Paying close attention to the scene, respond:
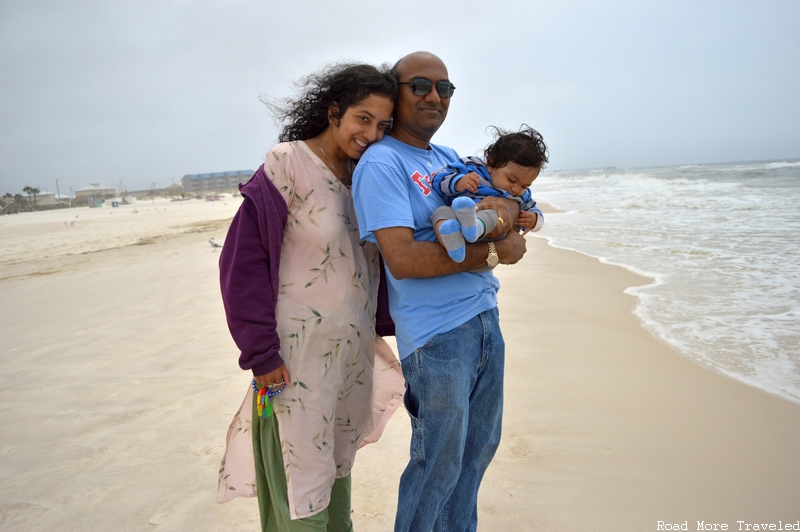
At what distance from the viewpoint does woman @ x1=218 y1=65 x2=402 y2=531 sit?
1.55 metres

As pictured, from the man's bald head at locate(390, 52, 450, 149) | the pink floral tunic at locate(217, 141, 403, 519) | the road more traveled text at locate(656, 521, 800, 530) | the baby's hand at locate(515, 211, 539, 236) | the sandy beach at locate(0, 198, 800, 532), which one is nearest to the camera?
the pink floral tunic at locate(217, 141, 403, 519)

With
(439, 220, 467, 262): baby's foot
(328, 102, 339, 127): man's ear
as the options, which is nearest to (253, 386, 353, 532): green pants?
(439, 220, 467, 262): baby's foot

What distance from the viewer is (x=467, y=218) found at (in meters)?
1.54

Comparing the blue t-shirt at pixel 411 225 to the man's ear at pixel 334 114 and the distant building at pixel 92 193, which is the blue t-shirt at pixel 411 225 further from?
the distant building at pixel 92 193

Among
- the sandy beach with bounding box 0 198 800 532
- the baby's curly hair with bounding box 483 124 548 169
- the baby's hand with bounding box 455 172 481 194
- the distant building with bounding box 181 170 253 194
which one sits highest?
the distant building with bounding box 181 170 253 194

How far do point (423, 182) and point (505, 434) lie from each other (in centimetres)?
175

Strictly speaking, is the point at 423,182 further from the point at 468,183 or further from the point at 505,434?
the point at 505,434

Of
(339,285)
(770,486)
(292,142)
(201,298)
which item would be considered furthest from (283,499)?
(201,298)

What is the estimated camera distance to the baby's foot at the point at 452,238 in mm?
1509

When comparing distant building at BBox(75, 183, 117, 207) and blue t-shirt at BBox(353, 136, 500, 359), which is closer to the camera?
blue t-shirt at BBox(353, 136, 500, 359)

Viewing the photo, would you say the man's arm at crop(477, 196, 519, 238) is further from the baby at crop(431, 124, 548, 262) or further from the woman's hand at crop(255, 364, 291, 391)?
the woman's hand at crop(255, 364, 291, 391)

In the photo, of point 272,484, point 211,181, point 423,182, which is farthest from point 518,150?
point 211,181

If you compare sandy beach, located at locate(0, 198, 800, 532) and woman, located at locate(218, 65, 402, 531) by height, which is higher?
woman, located at locate(218, 65, 402, 531)

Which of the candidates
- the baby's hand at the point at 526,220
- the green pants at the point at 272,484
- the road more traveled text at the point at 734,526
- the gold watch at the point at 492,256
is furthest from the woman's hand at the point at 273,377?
the road more traveled text at the point at 734,526
